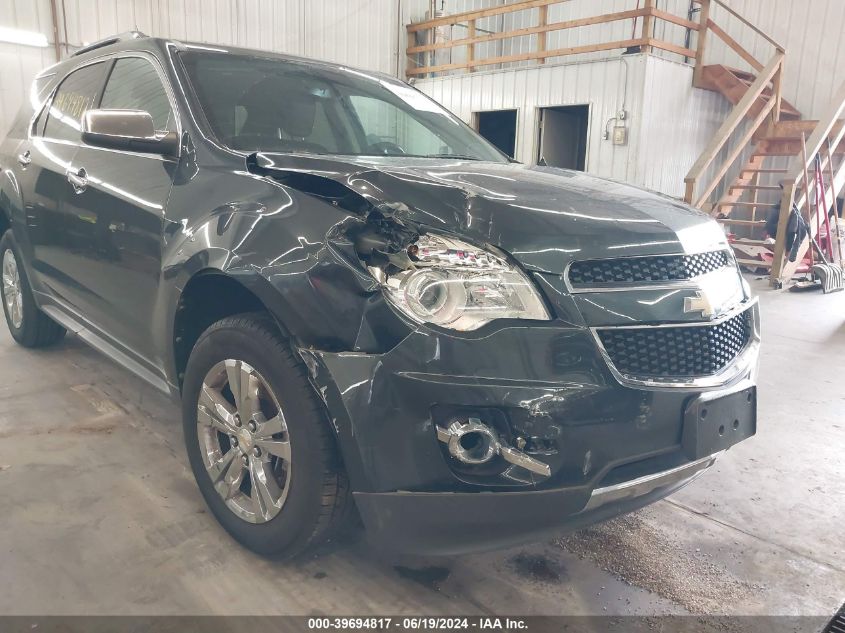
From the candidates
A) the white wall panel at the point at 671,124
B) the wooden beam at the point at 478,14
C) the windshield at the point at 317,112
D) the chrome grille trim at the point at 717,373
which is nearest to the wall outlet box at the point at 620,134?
the white wall panel at the point at 671,124

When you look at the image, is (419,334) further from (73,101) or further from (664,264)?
(73,101)

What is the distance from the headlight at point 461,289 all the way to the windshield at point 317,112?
875 mm

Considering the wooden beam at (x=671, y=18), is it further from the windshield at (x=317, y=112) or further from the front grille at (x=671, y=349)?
the front grille at (x=671, y=349)

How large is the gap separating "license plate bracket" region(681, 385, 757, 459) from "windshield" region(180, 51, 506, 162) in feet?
4.59

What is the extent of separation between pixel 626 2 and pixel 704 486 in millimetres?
12249

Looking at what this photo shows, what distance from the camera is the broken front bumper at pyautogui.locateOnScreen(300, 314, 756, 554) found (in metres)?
1.37

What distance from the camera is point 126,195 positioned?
2213mm

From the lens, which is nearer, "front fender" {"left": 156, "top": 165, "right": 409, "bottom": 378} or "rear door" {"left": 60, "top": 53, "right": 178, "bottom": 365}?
"front fender" {"left": 156, "top": 165, "right": 409, "bottom": 378}

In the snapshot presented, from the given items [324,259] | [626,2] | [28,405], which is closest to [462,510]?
[324,259]

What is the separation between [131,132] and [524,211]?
1279mm

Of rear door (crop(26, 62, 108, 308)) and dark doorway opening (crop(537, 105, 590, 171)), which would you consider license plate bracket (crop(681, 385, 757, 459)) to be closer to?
rear door (crop(26, 62, 108, 308))

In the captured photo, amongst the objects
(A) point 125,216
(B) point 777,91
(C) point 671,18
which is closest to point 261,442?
(A) point 125,216

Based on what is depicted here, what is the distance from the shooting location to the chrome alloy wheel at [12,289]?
136 inches

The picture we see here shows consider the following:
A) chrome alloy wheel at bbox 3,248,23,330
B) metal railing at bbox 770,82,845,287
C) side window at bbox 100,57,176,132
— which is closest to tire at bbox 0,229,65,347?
chrome alloy wheel at bbox 3,248,23,330
